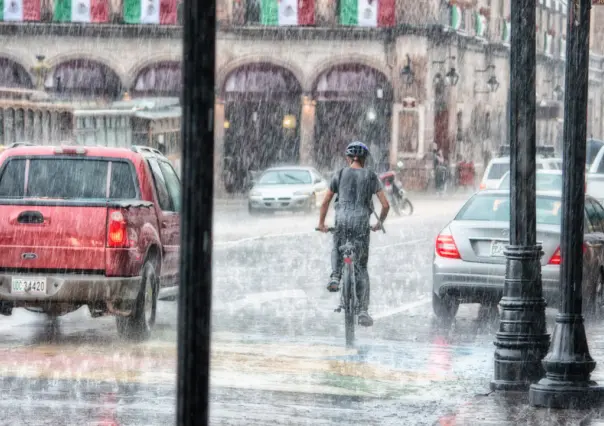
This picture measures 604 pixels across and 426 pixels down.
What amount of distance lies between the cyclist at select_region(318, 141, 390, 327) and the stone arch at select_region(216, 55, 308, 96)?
4262cm

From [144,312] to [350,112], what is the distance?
44.5 metres

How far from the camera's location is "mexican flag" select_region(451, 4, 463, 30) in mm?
58938

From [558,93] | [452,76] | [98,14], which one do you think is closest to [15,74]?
[98,14]

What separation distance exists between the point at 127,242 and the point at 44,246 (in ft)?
2.29

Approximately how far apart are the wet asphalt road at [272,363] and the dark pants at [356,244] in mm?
574

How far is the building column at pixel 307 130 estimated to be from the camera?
56406mm

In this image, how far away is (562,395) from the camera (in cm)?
958

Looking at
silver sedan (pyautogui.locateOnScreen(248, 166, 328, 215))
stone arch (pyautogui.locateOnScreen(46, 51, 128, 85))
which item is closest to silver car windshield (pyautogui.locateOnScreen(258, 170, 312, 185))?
silver sedan (pyautogui.locateOnScreen(248, 166, 328, 215))

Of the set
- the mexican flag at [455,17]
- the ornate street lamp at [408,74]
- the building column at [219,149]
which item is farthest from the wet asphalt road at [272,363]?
the mexican flag at [455,17]

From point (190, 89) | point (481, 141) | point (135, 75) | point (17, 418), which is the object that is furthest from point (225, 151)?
point (190, 89)

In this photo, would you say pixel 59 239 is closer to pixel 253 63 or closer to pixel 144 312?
pixel 144 312

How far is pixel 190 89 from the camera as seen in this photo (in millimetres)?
3859

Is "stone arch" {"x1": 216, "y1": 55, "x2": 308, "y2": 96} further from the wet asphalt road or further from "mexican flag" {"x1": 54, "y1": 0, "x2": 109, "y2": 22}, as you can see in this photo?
the wet asphalt road

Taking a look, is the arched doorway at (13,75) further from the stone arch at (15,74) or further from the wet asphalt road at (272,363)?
the wet asphalt road at (272,363)
